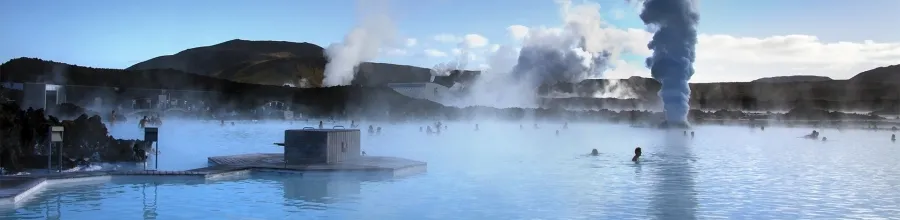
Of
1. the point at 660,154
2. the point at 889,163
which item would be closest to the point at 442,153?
the point at 660,154

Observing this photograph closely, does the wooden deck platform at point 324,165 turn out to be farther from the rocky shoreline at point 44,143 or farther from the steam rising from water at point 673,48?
the steam rising from water at point 673,48

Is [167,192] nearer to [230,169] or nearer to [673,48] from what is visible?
[230,169]

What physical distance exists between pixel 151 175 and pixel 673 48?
5154 cm

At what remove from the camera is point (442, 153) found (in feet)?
97.5

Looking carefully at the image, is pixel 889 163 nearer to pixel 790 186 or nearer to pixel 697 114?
pixel 790 186

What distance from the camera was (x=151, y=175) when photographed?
56.7 feet

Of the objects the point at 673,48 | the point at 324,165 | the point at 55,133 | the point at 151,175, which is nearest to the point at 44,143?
the point at 55,133

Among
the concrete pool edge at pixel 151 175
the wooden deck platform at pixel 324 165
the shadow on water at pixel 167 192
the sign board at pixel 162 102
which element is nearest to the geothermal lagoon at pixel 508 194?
the shadow on water at pixel 167 192

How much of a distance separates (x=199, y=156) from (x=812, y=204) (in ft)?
61.3

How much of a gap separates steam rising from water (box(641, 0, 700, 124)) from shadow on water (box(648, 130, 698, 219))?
110 ft

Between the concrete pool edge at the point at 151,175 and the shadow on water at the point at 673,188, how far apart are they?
6.31 meters

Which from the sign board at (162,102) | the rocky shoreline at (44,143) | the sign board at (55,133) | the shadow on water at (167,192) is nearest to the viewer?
the shadow on water at (167,192)

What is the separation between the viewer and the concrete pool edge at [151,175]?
45.0ft

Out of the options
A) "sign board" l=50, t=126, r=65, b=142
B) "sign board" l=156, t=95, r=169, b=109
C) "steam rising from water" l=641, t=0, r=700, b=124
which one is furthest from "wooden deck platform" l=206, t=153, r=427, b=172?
"sign board" l=156, t=95, r=169, b=109
